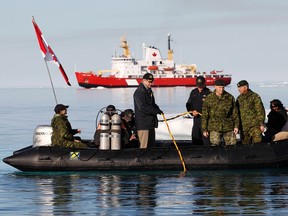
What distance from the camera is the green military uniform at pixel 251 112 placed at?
54.2 feet

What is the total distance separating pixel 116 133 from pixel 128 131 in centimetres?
58

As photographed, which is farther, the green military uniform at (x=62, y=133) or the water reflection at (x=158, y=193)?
the green military uniform at (x=62, y=133)

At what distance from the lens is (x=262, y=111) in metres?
16.5

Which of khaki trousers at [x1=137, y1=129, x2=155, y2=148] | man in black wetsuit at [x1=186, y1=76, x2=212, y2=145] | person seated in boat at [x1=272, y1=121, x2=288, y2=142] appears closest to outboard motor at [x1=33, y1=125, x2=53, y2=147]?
khaki trousers at [x1=137, y1=129, x2=155, y2=148]

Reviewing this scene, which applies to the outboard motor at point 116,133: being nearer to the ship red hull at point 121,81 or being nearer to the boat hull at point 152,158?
the boat hull at point 152,158

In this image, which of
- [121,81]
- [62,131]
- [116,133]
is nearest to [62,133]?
[62,131]

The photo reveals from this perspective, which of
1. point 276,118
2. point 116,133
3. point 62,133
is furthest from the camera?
point 276,118

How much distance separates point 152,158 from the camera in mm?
16797

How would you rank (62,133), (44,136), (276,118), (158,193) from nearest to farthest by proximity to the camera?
(158,193) < (62,133) < (44,136) < (276,118)

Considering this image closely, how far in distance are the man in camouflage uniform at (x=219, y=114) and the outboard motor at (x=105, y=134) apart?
1834mm

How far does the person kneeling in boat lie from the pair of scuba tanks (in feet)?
1.70

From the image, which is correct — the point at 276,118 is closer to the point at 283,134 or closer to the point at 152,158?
the point at 283,134

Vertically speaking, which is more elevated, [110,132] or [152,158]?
[110,132]

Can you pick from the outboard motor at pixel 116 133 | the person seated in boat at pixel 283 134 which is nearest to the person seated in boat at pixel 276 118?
the person seated in boat at pixel 283 134
